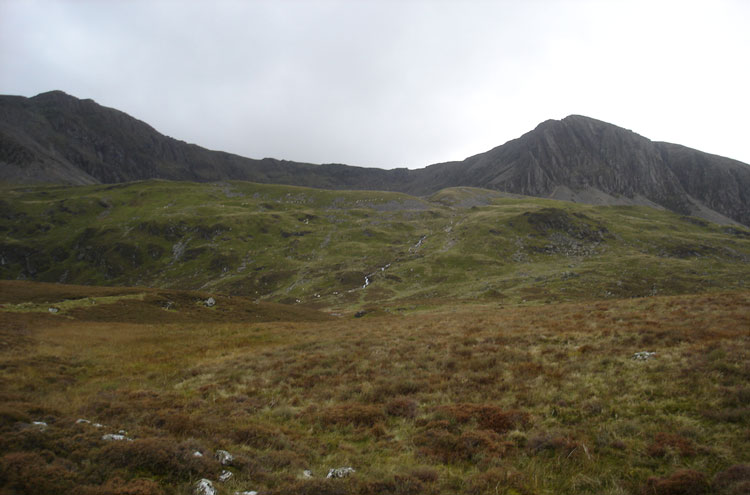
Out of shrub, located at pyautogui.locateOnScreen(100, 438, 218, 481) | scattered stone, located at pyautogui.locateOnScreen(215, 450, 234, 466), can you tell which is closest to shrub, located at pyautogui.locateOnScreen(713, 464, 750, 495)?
scattered stone, located at pyautogui.locateOnScreen(215, 450, 234, 466)

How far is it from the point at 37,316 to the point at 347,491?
41767 mm

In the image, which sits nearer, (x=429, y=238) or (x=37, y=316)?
(x=37, y=316)

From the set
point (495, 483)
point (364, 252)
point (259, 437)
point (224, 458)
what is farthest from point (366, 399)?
point (364, 252)

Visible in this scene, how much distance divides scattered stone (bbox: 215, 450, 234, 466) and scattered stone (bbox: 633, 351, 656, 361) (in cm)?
1677

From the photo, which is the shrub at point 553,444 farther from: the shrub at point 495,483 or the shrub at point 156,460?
the shrub at point 156,460

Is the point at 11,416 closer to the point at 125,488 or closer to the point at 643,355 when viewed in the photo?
the point at 125,488

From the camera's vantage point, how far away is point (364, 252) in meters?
137

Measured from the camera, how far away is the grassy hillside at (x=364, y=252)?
3504 inches

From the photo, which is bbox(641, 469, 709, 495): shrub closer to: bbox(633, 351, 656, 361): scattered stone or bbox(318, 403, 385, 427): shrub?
bbox(318, 403, 385, 427): shrub

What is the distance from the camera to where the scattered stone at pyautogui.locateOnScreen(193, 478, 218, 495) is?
7891 millimetres

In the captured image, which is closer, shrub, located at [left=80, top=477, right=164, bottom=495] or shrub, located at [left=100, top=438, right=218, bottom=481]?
shrub, located at [left=80, top=477, right=164, bottom=495]

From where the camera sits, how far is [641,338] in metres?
18.7

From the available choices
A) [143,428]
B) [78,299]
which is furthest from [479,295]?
[143,428]

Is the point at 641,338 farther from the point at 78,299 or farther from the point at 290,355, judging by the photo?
the point at 78,299
